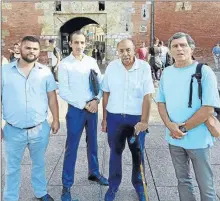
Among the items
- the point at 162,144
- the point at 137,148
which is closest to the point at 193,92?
the point at 137,148

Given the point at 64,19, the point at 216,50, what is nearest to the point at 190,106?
the point at 216,50

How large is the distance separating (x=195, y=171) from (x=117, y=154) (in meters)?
0.98

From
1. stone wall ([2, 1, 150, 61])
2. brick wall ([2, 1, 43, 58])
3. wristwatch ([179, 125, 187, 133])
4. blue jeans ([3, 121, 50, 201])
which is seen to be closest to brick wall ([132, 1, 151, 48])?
stone wall ([2, 1, 150, 61])

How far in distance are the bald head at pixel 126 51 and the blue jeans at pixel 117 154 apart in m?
0.57

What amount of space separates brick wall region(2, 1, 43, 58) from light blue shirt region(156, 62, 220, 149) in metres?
17.6

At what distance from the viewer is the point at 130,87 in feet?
12.1

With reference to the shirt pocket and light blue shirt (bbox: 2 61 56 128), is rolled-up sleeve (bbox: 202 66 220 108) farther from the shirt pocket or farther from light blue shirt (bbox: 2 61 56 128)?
light blue shirt (bbox: 2 61 56 128)

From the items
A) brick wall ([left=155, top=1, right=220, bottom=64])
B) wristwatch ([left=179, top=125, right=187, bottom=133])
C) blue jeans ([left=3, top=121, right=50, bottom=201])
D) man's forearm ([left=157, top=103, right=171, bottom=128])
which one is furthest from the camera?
brick wall ([left=155, top=1, right=220, bottom=64])

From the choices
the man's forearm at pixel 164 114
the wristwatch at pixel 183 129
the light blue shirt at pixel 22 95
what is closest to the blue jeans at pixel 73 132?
the light blue shirt at pixel 22 95

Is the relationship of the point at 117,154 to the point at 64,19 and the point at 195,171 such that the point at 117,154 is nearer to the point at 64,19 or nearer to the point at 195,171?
the point at 195,171

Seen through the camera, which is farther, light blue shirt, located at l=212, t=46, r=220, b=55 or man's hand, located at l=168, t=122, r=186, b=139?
light blue shirt, located at l=212, t=46, r=220, b=55

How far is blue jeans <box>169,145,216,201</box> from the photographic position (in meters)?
3.16

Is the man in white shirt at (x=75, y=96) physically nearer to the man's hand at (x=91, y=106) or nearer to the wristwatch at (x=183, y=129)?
the man's hand at (x=91, y=106)

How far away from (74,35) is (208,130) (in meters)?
1.70
